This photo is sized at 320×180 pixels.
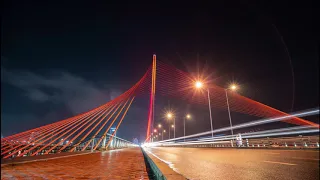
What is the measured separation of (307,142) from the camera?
46.5ft

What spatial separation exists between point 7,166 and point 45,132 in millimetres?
6668

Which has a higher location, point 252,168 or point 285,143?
point 285,143

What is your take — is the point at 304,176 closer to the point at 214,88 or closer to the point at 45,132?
the point at 45,132

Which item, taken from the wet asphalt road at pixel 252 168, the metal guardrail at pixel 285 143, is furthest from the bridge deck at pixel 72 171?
the metal guardrail at pixel 285 143

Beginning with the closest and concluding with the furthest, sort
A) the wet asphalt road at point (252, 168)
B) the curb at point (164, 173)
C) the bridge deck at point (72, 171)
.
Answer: the curb at point (164, 173)
the wet asphalt road at point (252, 168)
the bridge deck at point (72, 171)

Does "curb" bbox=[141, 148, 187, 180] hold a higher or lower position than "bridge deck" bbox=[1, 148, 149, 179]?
higher

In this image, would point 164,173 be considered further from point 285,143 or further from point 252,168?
point 285,143

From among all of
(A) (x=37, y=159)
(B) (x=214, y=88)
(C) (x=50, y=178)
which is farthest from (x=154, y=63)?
(C) (x=50, y=178)

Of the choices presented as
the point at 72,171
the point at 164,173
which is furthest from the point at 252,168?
the point at 72,171

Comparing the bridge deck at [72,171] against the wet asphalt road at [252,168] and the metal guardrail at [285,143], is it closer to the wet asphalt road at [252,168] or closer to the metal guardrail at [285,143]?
the wet asphalt road at [252,168]

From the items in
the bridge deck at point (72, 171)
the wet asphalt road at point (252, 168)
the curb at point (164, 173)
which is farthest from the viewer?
the bridge deck at point (72, 171)

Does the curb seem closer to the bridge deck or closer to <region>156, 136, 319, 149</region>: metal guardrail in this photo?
the bridge deck

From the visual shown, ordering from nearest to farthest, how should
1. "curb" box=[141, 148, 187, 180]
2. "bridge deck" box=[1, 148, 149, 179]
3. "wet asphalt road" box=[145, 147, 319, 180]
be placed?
"curb" box=[141, 148, 187, 180] → "wet asphalt road" box=[145, 147, 319, 180] → "bridge deck" box=[1, 148, 149, 179]

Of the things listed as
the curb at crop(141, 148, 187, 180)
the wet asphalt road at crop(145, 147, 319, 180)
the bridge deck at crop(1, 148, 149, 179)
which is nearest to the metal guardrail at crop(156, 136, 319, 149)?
the wet asphalt road at crop(145, 147, 319, 180)
